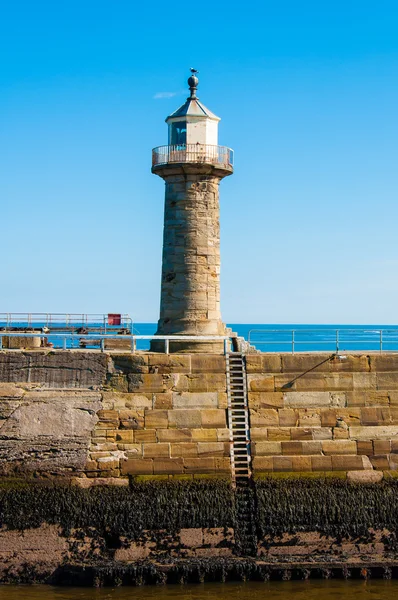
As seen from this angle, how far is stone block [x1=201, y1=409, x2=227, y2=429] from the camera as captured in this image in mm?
19031

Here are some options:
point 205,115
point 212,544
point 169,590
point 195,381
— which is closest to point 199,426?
point 195,381

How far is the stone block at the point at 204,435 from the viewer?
61.9ft

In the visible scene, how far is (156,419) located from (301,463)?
326 cm

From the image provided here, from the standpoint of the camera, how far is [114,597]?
16000 millimetres

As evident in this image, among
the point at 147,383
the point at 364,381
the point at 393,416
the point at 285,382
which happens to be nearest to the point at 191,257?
the point at 147,383

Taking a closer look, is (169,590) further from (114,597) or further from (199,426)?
(199,426)

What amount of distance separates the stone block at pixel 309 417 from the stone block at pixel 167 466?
112 inches

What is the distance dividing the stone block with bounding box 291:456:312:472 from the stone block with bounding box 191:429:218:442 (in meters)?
1.75

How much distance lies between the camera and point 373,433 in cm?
1941

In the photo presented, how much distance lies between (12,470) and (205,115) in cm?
999

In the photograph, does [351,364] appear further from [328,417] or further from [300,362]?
[328,417]

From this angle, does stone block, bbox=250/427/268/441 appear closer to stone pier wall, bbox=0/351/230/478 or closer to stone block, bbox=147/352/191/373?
stone pier wall, bbox=0/351/230/478

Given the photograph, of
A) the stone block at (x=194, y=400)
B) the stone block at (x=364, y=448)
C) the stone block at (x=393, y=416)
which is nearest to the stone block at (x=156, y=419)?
the stone block at (x=194, y=400)

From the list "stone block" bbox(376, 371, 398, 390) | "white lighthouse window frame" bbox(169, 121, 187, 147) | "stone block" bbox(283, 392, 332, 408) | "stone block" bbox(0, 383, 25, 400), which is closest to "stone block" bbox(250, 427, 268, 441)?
"stone block" bbox(283, 392, 332, 408)
